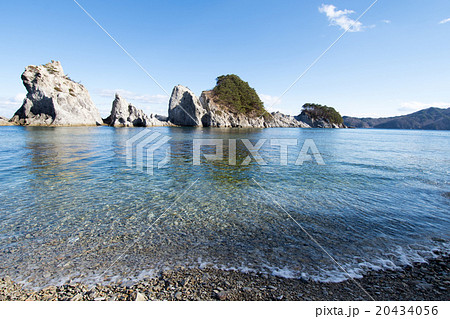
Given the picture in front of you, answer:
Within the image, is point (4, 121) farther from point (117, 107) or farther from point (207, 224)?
point (207, 224)

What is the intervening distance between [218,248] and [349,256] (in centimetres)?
351

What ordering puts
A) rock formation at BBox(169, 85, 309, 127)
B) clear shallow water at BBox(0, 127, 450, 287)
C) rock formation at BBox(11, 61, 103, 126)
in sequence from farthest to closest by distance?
rock formation at BBox(169, 85, 309, 127) < rock formation at BBox(11, 61, 103, 126) < clear shallow water at BBox(0, 127, 450, 287)

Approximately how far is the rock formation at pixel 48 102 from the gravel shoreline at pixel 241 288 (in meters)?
107

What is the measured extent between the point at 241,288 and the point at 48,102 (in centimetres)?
11306

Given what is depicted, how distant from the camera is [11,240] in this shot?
20.0 ft

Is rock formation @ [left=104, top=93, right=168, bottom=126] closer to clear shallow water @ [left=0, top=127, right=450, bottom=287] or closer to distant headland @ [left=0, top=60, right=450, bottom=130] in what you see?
distant headland @ [left=0, top=60, right=450, bottom=130]

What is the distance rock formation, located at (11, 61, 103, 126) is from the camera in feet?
286

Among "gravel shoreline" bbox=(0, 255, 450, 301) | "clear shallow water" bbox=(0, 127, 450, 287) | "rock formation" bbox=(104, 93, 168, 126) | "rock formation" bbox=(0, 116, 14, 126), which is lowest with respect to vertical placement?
"gravel shoreline" bbox=(0, 255, 450, 301)

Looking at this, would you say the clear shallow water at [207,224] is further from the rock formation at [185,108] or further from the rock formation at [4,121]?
the rock formation at [185,108]

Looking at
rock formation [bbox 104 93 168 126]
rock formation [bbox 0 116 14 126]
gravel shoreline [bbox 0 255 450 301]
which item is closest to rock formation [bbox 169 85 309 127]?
rock formation [bbox 104 93 168 126]

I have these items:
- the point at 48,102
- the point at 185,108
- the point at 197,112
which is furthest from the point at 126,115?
the point at 197,112
